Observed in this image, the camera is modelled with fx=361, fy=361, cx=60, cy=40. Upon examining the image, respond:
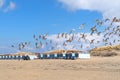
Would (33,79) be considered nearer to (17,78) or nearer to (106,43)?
(17,78)

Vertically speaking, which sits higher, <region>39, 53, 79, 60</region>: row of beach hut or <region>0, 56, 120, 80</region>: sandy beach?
<region>39, 53, 79, 60</region>: row of beach hut

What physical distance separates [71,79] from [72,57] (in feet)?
138

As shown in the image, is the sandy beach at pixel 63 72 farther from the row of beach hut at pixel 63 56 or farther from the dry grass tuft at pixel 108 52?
the dry grass tuft at pixel 108 52

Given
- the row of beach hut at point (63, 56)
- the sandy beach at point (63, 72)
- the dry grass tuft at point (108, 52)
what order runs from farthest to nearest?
1. the dry grass tuft at point (108, 52)
2. the row of beach hut at point (63, 56)
3. the sandy beach at point (63, 72)

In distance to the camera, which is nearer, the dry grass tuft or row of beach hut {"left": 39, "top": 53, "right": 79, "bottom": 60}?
row of beach hut {"left": 39, "top": 53, "right": 79, "bottom": 60}

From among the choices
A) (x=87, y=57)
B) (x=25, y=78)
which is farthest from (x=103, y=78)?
(x=87, y=57)

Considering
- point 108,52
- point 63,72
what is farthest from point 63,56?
point 63,72

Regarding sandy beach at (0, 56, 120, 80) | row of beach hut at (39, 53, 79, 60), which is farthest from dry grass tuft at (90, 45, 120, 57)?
sandy beach at (0, 56, 120, 80)

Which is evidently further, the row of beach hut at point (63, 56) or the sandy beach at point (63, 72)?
the row of beach hut at point (63, 56)

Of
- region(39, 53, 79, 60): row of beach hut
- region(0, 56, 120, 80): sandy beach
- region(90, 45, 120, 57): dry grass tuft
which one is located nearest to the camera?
region(0, 56, 120, 80): sandy beach

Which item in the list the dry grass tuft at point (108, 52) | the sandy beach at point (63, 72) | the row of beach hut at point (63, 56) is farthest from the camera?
the dry grass tuft at point (108, 52)

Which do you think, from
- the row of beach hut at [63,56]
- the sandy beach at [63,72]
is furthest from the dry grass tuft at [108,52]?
the sandy beach at [63,72]

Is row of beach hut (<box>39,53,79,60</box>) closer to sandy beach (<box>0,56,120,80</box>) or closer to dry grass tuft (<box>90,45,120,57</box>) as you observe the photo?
dry grass tuft (<box>90,45,120,57</box>)

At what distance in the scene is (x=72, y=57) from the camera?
66.1 m
